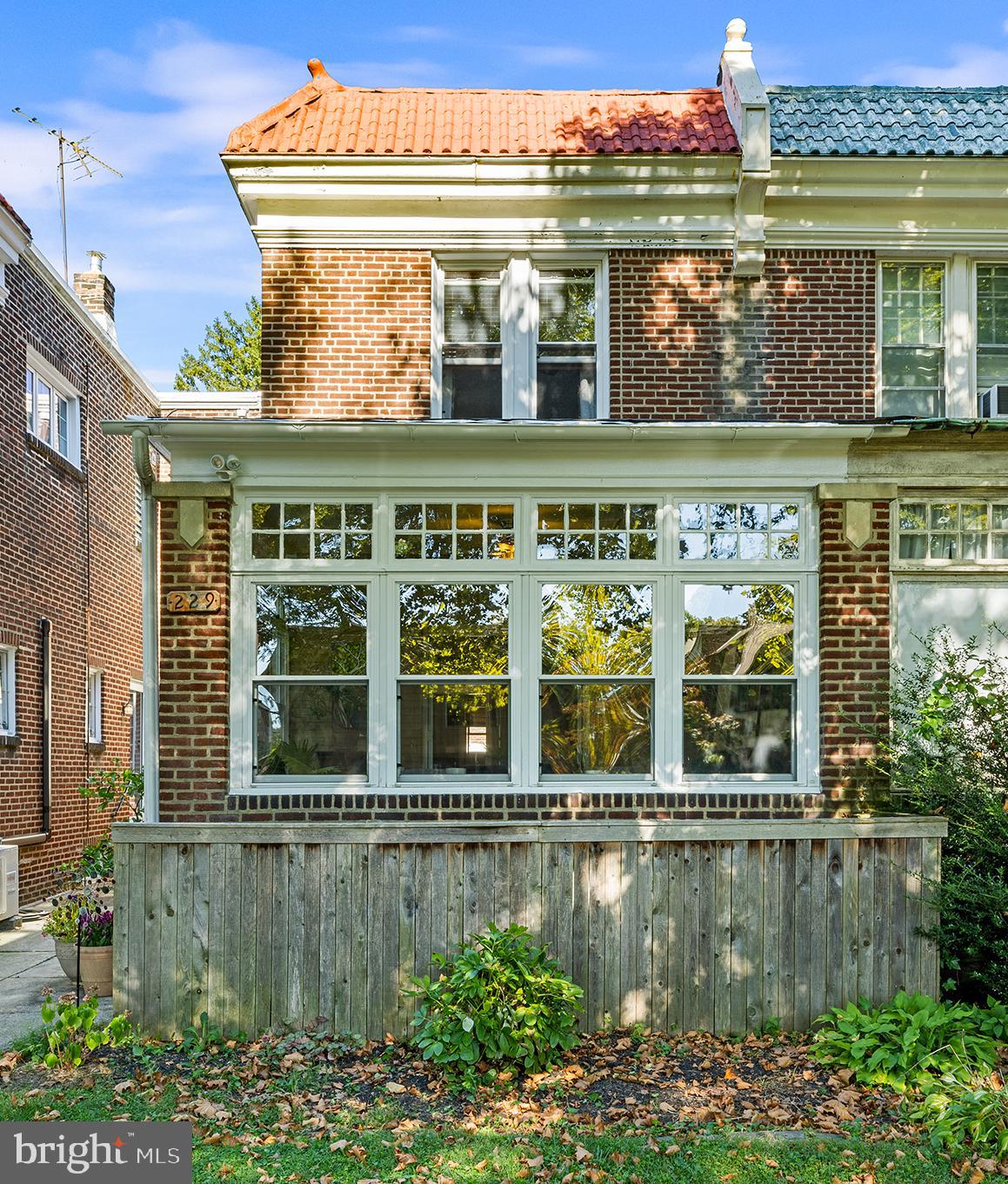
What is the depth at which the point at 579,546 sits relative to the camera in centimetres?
812

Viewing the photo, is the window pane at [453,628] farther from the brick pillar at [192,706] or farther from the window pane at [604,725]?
the brick pillar at [192,706]

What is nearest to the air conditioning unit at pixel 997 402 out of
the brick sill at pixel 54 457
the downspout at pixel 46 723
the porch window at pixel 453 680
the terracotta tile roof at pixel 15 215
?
the porch window at pixel 453 680

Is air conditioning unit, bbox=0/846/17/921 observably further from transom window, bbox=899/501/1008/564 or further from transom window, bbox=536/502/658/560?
transom window, bbox=899/501/1008/564

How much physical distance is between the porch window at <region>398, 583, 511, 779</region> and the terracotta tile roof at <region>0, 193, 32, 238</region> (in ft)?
17.4

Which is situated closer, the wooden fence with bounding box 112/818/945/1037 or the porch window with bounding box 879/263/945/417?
the wooden fence with bounding box 112/818/945/1037

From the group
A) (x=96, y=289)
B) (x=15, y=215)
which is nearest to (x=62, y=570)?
(x=15, y=215)

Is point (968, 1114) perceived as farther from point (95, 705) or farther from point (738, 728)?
point (95, 705)

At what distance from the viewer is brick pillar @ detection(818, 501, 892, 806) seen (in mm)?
7992

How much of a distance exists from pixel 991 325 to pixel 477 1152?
7785 millimetres

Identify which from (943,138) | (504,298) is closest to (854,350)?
(943,138)

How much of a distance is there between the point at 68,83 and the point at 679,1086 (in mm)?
15774

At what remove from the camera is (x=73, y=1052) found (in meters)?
5.72

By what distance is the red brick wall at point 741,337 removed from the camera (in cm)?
875

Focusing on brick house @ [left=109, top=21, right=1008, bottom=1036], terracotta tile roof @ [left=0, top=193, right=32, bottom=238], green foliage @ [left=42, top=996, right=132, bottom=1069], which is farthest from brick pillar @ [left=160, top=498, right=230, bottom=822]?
terracotta tile roof @ [left=0, top=193, right=32, bottom=238]
